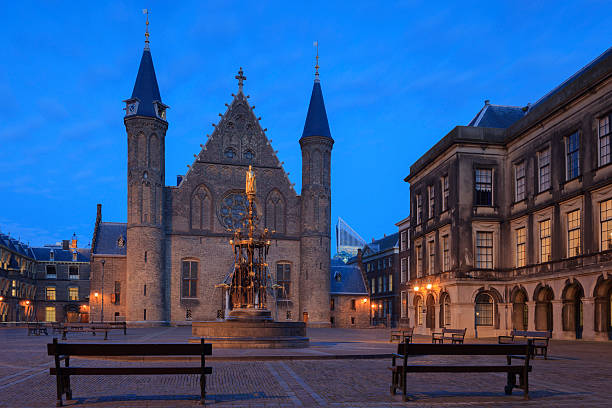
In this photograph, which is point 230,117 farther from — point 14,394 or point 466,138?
point 14,394

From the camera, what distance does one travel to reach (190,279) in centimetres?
5916

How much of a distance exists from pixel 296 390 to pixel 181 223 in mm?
49475

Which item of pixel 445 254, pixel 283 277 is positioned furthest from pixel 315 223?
pixel 445 254

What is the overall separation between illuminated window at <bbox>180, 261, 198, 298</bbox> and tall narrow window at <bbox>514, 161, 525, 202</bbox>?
3299 cm

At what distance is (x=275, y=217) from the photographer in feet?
203

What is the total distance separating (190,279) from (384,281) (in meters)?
24.8

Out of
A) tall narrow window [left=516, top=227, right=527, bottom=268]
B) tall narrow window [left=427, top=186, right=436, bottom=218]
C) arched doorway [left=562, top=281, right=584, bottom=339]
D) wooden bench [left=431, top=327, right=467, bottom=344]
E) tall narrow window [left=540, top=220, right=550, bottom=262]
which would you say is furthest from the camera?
tall narrow window [left=427, top=186, right=436, bottom=218]

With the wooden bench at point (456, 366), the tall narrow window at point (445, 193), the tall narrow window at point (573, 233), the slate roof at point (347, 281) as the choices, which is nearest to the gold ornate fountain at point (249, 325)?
the wooden bench at point (456, 366)

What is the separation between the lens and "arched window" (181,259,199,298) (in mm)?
59000

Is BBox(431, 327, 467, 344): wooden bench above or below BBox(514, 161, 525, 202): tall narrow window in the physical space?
below

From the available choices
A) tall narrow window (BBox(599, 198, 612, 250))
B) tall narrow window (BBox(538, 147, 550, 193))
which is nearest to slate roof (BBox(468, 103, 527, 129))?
tall narrow window (BBox(538, 147, 550, 193))

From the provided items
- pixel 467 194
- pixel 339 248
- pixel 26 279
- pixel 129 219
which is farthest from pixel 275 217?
pixel 339 248

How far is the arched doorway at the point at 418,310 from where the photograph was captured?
4388cm

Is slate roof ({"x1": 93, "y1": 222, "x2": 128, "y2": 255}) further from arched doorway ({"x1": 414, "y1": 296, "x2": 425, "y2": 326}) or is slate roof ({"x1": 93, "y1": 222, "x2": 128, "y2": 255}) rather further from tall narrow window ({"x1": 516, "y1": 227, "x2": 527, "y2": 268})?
tall narrow window ({"x1": 516, "y1": 227, "x2": 527, "y2": 268})
